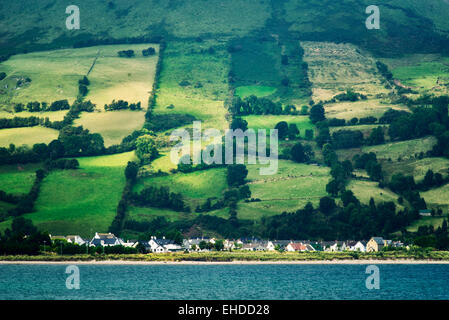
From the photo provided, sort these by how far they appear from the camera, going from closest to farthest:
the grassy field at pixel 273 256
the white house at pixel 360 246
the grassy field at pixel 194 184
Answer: the grassy field at pixel 273 256
the white house at pixel 360 246
the grassy field at pixel 194 184

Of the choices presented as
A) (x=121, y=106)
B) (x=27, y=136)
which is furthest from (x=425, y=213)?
(x=27, y=136)

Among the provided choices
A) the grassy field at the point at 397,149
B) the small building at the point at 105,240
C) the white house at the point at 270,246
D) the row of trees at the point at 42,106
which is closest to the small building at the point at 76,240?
the small building at the point at 105,240

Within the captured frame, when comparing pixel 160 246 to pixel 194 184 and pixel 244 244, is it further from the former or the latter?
pixel 194 184

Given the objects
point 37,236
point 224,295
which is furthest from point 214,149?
point 224,295

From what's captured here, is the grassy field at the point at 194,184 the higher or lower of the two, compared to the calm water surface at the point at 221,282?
lower

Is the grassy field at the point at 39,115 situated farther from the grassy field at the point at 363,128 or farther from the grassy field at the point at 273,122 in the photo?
the grassy field at the point at 363,128
